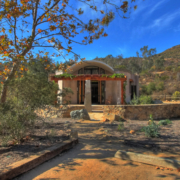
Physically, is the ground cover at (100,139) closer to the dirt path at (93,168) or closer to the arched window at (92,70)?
the dirt path at (93,168)

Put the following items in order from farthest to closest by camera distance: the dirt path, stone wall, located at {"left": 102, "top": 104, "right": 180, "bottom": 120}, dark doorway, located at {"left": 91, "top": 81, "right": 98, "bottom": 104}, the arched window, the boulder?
the arched window < dark doorway, located at {"left": 91, "top": 81, "right": 98, "bottom": 104} < stone wall, located at {"left": 102, "top": 104, "right": 180, "bottom": 120} < the boulder < the dirt path

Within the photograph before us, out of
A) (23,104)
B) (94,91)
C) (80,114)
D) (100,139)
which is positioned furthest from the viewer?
(94,91)

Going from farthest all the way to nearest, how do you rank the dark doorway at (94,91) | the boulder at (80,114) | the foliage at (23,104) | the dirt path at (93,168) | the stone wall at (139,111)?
the dark doorway at (94,91) < the stone wall at (139,111) < the boulder at (80,114) < the foliage at (23,104) < the dirt path at (93,168)

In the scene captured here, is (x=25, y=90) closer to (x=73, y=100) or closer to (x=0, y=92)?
(x=0, y=92)

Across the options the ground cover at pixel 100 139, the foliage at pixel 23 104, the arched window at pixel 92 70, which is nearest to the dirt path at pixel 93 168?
the ground cover at pixel 100 139

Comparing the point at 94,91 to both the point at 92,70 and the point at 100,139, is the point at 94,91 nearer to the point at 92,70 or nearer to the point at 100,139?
the point at 92,70

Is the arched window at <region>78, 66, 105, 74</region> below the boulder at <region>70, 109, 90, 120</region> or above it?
above

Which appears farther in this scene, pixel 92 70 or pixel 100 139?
pixel 92 70

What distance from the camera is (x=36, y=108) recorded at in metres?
4.53

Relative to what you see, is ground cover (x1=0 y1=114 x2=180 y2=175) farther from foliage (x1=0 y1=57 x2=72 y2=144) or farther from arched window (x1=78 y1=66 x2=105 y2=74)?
arched window (x1=78 y1=66 x2=105 y2=74)

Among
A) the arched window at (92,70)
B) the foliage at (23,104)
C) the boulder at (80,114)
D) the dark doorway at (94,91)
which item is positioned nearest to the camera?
the foliage at (23,104)

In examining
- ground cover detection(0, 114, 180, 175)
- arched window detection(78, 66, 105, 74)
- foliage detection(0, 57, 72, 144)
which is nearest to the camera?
ground cover detection(0, 114, 180, 175)

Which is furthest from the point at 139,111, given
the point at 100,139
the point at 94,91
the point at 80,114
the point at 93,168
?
the point at 94,91

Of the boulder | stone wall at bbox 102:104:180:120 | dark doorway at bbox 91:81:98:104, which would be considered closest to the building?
dark doorway at bbox 91:81:98:104
